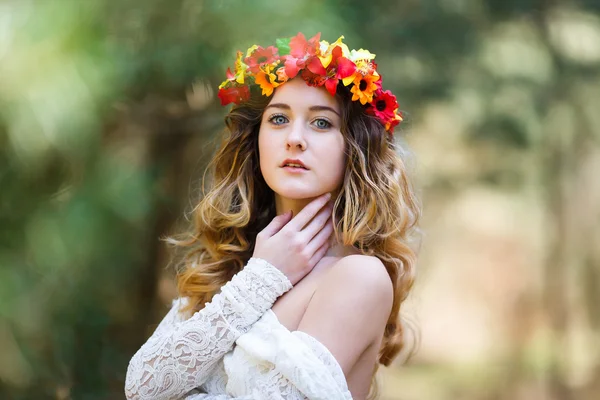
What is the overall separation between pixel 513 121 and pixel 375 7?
154 centimetres

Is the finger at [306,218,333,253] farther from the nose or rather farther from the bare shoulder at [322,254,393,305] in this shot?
the nose

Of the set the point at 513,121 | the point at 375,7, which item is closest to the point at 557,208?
the point at 513,121

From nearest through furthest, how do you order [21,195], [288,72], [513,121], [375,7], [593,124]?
1. [288,72]
2. [21,195]
3. [375,7]
4. [513,121]
5. [593,124]

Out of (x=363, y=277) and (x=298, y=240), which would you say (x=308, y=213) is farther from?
(x=363, y=277)

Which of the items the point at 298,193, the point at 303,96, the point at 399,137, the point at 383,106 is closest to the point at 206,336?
the point at 298,193

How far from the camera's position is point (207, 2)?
361cm

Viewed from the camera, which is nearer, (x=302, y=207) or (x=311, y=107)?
(x=311, y=107)

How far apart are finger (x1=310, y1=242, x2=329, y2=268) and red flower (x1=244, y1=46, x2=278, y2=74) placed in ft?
1.60

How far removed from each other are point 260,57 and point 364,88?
301 millimetres

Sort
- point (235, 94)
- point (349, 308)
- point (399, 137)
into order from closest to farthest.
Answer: point (349, 308) → point (235, 94) → point (399, 137)

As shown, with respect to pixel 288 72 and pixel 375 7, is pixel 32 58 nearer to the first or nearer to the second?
pixel 288 72

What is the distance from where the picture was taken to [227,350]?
1.91m

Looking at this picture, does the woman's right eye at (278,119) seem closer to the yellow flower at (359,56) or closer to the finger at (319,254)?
the yellow flower at (359,56)

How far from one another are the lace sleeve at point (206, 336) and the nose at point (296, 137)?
30cm
